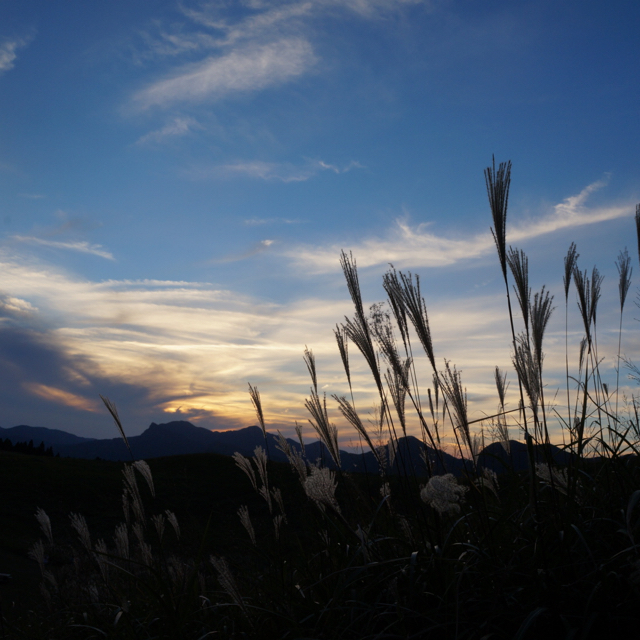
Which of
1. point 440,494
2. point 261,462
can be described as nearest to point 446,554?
point 440,494

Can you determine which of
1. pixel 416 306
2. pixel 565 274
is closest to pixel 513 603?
pixel 416 306

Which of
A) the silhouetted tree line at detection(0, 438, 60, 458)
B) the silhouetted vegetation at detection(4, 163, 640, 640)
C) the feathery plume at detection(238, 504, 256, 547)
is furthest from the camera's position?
the silhouetted tree line at detection(0, 438, 60, 458)

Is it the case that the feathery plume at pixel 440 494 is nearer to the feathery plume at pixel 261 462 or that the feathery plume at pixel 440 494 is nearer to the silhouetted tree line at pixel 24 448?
the feathery plume at pixel 261 462

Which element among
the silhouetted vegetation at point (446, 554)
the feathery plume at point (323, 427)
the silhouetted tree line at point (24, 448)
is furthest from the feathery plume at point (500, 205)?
the silhouetted tree line at point (24, 448)

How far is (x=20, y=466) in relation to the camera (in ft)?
72.7

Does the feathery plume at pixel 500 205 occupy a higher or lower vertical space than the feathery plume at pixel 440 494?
higher

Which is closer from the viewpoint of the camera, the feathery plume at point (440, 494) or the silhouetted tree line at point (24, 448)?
the feathery plume at point (440, 494)

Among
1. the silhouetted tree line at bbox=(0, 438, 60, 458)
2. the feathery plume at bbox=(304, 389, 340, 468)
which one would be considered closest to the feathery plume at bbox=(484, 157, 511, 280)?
the feathery plume at bbox=(304, 389, 340, 468)

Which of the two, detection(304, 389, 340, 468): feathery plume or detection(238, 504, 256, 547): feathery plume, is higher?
detection(304, 389, 340, 468): feathery plume

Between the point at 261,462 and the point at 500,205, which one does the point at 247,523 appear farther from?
the point at 500,205

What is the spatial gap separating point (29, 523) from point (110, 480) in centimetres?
633

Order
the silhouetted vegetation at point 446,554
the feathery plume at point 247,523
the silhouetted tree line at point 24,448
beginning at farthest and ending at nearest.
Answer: the silhouetted tree line at point 24,448, the feathery plume at point 247,523, the silhouetted vegetation at point 446,554

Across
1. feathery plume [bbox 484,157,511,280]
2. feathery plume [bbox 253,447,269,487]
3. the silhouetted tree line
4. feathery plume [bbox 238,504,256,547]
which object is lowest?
the silhouetted tree line

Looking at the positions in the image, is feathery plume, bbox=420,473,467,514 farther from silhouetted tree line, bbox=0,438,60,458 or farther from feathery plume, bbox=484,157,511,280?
silhouetted tree line, bbox=0,438,60,458
